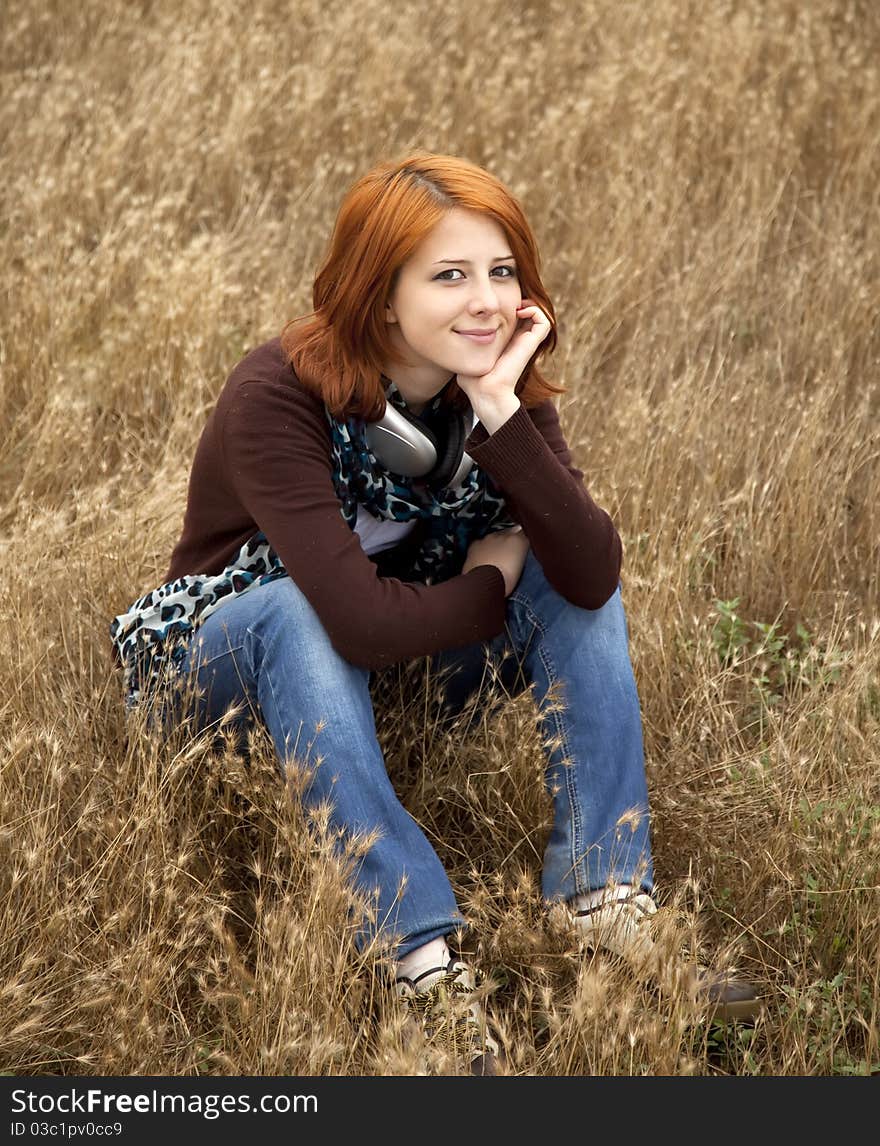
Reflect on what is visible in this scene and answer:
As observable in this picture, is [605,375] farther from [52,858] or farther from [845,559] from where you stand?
[52,858]

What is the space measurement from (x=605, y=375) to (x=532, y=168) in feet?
3.70

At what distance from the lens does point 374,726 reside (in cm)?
257

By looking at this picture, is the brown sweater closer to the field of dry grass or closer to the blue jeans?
the blue jeans

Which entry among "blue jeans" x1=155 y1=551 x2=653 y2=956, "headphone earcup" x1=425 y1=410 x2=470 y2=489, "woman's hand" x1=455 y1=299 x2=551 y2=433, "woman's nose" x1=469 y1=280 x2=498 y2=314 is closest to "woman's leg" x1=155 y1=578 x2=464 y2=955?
"blue jeans" x1=155 y1=551 x2=653 y2=956

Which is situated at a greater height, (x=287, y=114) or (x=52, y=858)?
(x=287, y=114)

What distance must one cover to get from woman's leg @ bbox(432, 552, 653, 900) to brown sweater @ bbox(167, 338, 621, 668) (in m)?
0.06

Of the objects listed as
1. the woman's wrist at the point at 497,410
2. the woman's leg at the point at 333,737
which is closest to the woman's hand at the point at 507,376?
the woman's wrist at the point at 497,410

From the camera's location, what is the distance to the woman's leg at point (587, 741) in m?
2.58

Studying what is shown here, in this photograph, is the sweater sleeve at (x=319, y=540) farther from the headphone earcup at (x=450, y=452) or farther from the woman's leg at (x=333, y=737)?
the headphone earcup at (x=450, y=452)

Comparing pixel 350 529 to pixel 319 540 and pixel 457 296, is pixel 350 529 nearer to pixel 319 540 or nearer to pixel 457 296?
pixel 319 540

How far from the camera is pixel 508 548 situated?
9.05 ft

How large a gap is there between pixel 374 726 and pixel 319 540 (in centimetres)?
37

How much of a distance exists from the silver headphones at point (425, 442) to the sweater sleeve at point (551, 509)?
0.32ft

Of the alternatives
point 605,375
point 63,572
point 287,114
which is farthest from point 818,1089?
point 287,114
